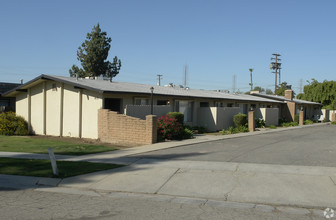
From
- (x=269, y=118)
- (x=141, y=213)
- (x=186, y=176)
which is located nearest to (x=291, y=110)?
(x=269, y=118)

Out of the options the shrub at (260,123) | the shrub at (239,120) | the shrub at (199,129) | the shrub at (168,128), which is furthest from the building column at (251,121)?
the shrub at (168,128)

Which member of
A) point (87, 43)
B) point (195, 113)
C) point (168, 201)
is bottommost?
point (168, 201)

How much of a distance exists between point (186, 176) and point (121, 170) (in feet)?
7.02

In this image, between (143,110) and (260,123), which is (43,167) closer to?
(143,110)

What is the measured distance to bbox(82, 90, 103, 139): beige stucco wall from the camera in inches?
708

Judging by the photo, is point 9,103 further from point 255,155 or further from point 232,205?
point 232,205

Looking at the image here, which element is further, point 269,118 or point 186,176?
point 269,118

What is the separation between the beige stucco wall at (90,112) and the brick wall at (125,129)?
690 mm

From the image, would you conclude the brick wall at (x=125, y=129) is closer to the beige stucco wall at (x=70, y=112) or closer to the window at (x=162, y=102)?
the beige stucco wall at (x=70, y=112)

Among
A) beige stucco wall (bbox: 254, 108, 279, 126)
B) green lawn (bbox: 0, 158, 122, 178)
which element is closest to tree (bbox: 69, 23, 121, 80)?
beige stucco wall (bbox: 254, 108, 279, 126)

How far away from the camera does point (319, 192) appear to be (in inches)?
297

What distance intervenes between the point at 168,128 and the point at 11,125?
10617 millimetres

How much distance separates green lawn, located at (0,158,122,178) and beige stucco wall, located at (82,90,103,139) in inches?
264

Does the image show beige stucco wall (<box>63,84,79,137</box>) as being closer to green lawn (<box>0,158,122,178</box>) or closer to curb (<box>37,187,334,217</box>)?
green lawn (<box>0,158,122,178</box>)
